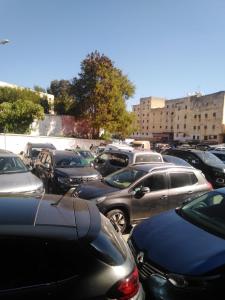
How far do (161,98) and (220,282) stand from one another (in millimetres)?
119556

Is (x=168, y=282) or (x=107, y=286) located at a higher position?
(x=107, y=286)

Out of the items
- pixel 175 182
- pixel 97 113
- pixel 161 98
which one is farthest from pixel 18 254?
pixel 161 98

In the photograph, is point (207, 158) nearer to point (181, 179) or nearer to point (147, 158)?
point (147, 158)

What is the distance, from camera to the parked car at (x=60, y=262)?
262 centimetres

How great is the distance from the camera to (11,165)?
986 cm

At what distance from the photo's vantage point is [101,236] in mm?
3027

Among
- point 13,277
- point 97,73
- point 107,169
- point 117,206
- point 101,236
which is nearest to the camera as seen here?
point 13,277

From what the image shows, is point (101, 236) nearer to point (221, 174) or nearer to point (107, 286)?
point (107, 286)

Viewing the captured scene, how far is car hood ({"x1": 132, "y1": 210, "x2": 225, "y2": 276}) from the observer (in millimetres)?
4172

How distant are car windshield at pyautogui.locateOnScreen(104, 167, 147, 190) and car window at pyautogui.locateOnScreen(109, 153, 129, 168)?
356cm

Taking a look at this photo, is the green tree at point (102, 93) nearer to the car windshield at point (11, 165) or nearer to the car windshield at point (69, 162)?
the car windshield at point (69, 162)

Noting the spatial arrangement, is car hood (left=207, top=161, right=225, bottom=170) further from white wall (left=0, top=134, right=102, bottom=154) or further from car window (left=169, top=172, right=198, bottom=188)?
white wall (left=0, top=134, right=102, bottom=154)

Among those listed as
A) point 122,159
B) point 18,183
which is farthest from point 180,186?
point 122,159

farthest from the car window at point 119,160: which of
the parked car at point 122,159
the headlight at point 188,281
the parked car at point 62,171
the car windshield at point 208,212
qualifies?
A: the headlight at point 188,281
